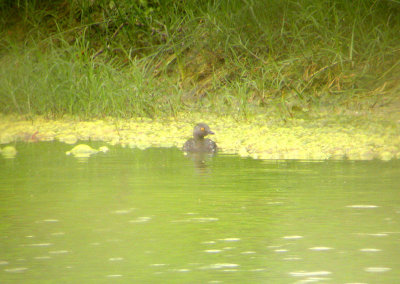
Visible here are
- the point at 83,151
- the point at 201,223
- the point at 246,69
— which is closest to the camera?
the point at 201,223

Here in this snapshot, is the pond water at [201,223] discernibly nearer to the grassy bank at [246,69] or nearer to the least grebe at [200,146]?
the least grebe at [200,146]

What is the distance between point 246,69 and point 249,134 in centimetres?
240

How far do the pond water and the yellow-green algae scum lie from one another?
701mm

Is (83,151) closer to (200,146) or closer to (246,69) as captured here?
(200,146)

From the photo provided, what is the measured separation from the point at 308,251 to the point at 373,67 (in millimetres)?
6601

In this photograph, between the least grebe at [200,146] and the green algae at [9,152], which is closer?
the green algae at [9,152]

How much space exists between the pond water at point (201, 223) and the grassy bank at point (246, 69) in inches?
133

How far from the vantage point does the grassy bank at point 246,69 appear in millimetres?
9062

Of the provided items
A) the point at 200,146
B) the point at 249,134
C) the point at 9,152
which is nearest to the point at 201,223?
the point at 200,146

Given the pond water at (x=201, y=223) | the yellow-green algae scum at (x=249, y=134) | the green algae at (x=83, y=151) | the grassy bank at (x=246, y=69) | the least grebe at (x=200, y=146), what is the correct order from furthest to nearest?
the grassy bank at (x=246, y=69), the least grebe at (x=200, y=146), the green algae at (x=83, y=151), the yellow-green algae scum at (x=249, y=134), the pond water at (x=201, y=223)

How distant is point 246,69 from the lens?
32.3 ft

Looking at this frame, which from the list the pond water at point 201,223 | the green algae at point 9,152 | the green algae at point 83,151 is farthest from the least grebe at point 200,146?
the green algae at point 9,152

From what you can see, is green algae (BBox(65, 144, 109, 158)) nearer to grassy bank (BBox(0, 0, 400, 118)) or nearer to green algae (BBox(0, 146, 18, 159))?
green algae (BBox(0, 146, 18, 159))

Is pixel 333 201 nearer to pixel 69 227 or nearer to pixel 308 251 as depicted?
pixel 308 251
